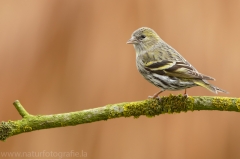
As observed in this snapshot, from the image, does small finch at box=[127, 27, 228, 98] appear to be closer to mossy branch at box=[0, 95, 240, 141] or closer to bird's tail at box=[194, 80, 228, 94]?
bird's tail at box=[194, 80, 228, 94]

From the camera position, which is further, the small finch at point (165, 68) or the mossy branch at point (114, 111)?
the small finch at point (165, 68)

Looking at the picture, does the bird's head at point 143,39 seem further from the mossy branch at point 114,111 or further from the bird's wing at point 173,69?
the mossy branch at point 114,111

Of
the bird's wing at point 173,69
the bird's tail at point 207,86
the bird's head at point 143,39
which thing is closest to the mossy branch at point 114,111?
the bird's tail at point 207,86

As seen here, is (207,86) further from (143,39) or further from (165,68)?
(143,39)

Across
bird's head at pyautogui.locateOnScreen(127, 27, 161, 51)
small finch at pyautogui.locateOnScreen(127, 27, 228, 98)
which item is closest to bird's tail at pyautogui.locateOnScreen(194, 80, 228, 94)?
small finch at pyautogui.locateOnScreen(127, 27, 228, 98)

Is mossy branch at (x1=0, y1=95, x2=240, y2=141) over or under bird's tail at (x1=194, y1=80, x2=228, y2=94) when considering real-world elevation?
under

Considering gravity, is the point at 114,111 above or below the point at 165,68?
below

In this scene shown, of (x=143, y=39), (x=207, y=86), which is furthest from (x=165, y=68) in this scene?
(x=143, y=39)
